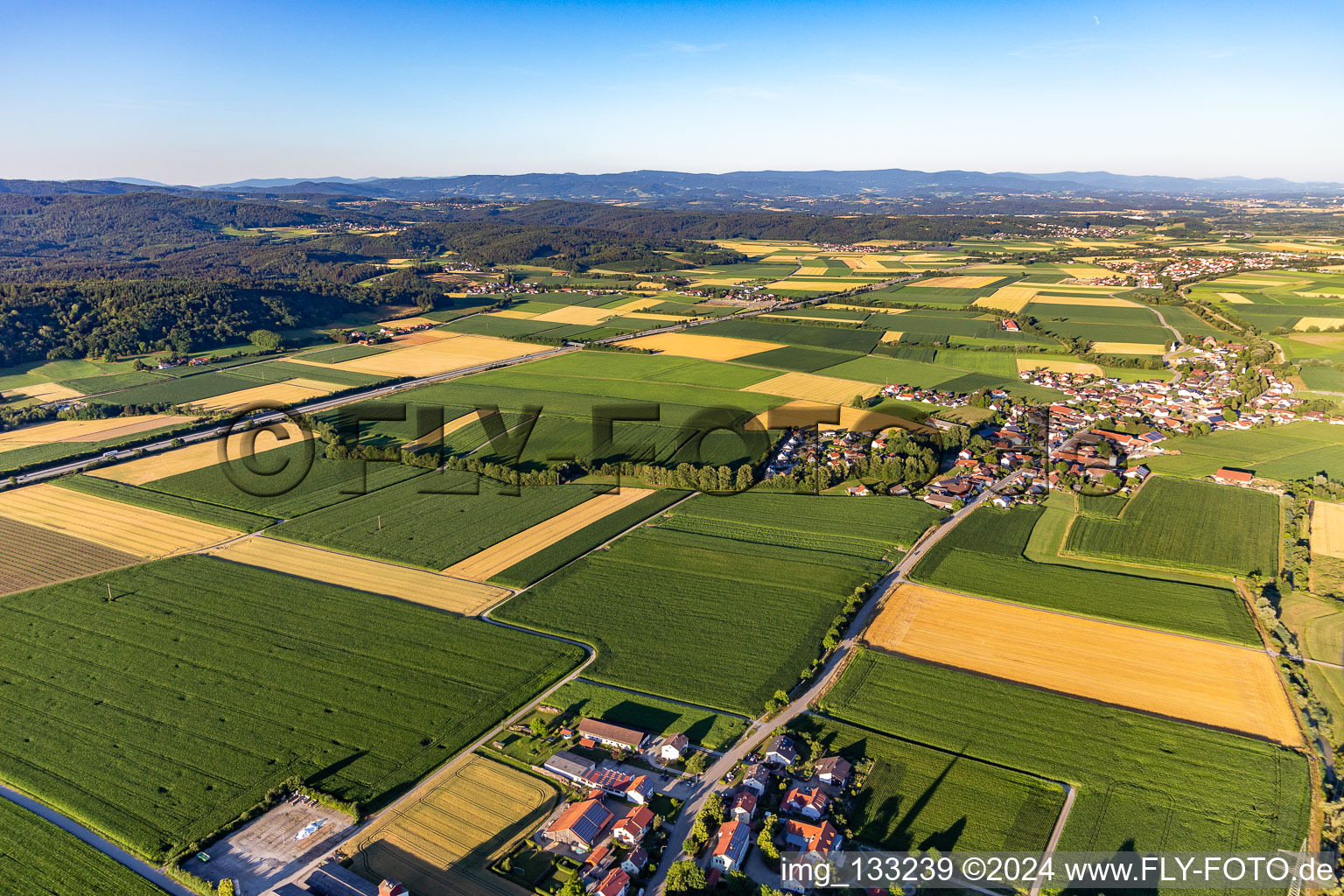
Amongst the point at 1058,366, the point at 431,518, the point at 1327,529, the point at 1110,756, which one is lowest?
the point at 1110,756

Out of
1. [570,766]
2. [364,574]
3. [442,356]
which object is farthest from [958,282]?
[570,766]

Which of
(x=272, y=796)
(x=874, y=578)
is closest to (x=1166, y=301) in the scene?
(x=874, y=578)

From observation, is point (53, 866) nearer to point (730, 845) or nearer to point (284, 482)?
point (730, 845)

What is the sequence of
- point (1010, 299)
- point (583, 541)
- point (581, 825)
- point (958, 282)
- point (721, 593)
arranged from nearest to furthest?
point (581, 825)
point (721, 593)
point (583, 541)
point (1010, 299)
point (958, 282)

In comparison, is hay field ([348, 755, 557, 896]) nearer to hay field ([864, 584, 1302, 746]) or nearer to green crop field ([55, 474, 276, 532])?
hay field ([864, 584, 1302, 746])

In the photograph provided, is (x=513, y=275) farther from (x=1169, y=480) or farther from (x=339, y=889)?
(x=339, y=889)

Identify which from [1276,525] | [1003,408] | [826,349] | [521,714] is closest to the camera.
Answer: [521,714]

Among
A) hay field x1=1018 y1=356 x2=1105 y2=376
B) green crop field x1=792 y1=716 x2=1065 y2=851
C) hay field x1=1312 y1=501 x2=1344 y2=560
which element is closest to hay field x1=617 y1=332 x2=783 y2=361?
hay field x1=1018 y1=356 x2=1105 y2=376
